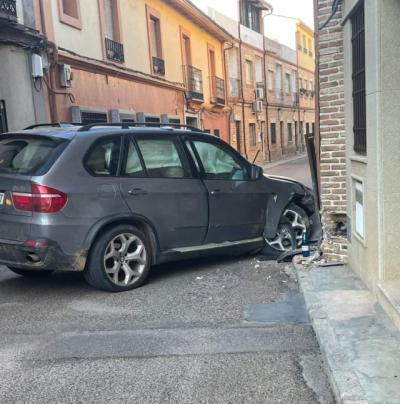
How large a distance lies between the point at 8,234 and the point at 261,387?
3.02m

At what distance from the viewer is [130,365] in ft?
12.1

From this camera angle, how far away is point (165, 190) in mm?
5867

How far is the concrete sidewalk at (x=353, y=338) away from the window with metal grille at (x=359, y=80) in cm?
128

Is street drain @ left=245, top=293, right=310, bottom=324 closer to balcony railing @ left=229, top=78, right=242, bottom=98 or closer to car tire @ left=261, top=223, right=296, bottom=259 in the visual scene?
car tire @ left=261, top=223, right=296, bottom=259

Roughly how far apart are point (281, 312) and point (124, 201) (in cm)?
191

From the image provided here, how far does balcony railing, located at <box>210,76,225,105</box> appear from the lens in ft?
83.3

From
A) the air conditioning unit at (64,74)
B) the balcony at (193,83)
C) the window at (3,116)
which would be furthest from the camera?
the balcony at (193,83)

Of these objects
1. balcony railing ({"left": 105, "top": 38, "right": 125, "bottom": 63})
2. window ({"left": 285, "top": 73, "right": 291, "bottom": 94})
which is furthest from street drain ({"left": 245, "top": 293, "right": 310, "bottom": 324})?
window ({"left": 285, "top": 73, "right": 291, "bottom": 94})

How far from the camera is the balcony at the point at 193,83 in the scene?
22.0m

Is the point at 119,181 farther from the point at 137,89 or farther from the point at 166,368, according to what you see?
the point at 137,89

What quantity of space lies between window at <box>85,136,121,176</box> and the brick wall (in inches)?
87.6

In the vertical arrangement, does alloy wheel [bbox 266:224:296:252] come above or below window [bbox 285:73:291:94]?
below

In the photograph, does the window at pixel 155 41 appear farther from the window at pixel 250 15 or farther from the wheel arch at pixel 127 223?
the wheel arch at pixel 127 223

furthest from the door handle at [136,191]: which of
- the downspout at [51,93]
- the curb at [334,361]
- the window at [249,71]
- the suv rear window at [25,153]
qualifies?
the window at [249,71]
